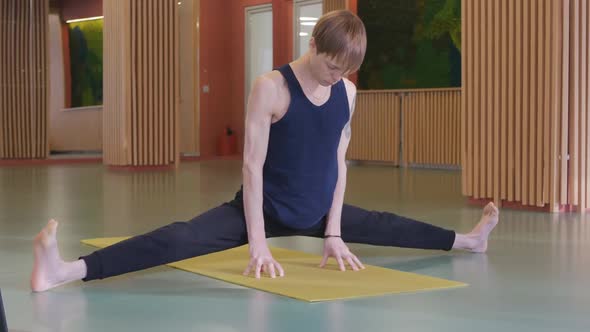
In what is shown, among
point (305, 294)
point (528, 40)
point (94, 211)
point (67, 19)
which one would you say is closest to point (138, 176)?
point (94, 211)

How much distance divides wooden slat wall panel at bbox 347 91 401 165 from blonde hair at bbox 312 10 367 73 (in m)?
9.85

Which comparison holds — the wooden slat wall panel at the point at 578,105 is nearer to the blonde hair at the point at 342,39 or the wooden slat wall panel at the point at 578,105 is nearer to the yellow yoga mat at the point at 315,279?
the yellow yoga mat at the point at 315,279

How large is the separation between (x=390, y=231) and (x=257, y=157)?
0.75m

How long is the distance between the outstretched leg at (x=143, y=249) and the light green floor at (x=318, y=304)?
0.09 m

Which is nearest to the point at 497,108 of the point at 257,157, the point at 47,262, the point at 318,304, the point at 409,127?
the point at 257,157

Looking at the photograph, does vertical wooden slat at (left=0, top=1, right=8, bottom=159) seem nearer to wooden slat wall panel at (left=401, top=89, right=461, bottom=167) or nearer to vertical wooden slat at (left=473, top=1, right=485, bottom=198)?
wooden slat wall panel at (left=401, top=89, right=461, bottom=167)

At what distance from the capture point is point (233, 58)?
16.9 meters

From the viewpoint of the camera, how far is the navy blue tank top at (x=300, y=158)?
3428 mm

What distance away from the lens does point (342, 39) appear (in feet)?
10.2

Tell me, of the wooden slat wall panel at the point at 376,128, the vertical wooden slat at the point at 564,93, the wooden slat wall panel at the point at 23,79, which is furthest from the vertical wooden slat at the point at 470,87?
the wooden slat wall panel at the point at 23,79

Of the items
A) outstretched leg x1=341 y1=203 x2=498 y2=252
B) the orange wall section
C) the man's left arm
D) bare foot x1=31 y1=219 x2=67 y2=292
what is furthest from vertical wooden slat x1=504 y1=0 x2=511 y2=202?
the orange wall section

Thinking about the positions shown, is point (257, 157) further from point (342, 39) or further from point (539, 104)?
point (539, 104)

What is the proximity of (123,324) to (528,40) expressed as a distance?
447 centimetres

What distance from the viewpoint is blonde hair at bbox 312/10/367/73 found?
3121 millimetres
